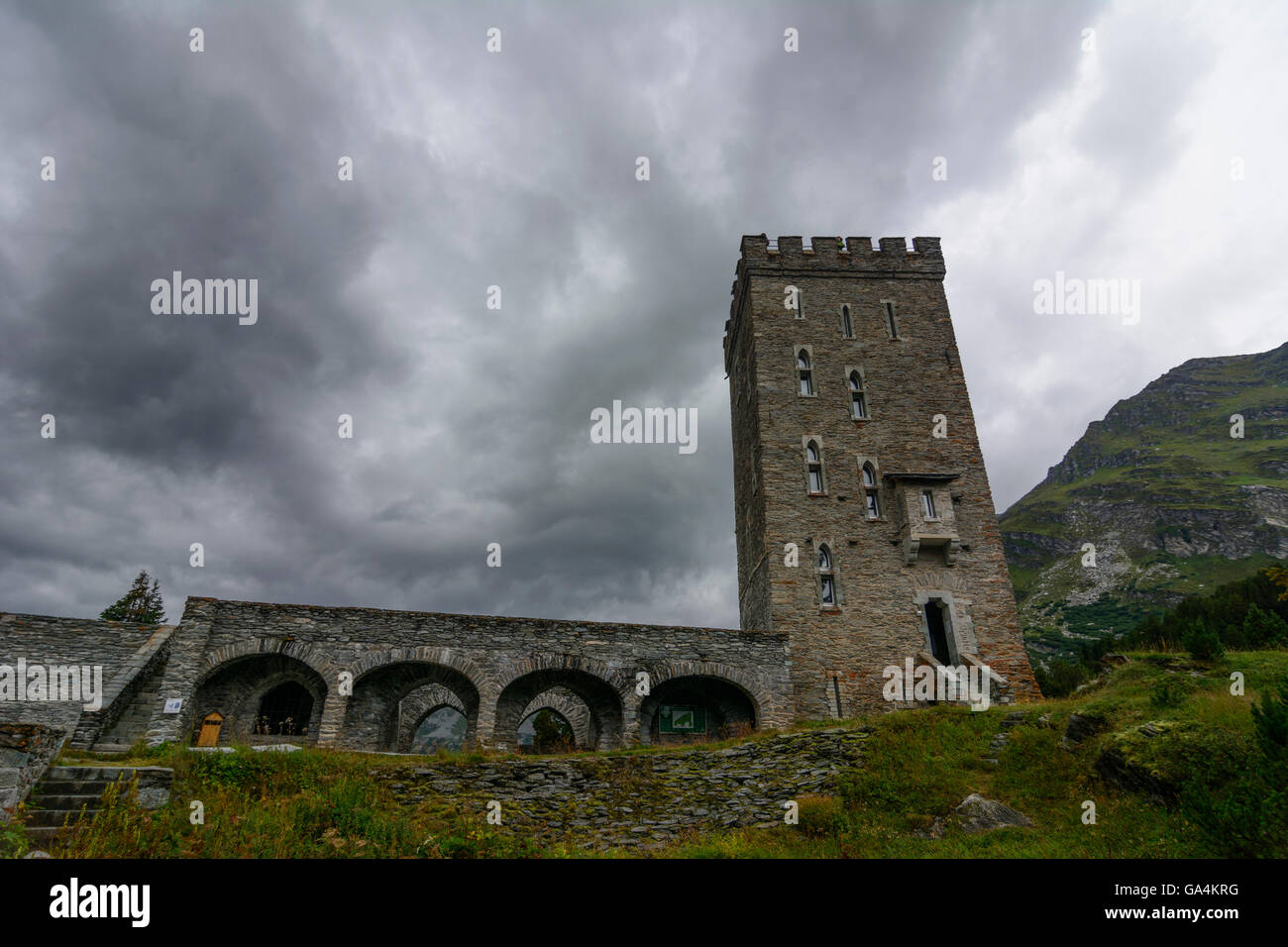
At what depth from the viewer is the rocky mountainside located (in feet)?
328

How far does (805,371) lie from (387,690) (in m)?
20.6

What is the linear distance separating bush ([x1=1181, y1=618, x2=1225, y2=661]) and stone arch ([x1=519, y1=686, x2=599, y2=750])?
16.9 metres

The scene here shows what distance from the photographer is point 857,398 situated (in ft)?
90.4

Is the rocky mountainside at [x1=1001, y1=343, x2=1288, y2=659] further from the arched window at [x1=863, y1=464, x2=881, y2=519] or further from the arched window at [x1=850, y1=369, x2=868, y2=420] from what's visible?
the arched window at [x1=863, y1=464, x2=881, y2=519]

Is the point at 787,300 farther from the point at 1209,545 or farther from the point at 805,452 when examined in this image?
the point at 1209,545

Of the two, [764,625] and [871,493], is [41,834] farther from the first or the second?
[871,493]

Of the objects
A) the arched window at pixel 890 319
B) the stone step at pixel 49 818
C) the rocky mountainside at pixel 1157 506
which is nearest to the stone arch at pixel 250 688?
the stone step at pixel 49 818

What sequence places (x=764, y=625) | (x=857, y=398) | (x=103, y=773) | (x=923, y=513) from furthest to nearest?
(x=857, y=398)
(x=764, y=625)
(x=923, y=513)
(x=103, y=773)

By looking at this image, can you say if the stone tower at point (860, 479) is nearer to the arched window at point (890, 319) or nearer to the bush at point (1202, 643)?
the arched window at point (890, 319)

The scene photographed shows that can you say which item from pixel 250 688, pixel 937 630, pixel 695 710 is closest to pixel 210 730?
pixel 250 688

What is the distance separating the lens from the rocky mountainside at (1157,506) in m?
99.9

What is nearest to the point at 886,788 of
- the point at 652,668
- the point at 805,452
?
the point at 652,668

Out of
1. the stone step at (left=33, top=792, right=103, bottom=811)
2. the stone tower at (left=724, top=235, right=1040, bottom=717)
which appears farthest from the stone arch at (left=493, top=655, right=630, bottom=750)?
the stone step at (left=33, top=792, right=103, bottom=811)
